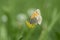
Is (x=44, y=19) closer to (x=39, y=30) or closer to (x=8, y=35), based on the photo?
(x=39, y=30)

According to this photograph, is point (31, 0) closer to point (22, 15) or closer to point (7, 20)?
point (22, 15)

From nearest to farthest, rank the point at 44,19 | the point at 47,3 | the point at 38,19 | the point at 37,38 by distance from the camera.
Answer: the point at 38,19, the point at 37,38, the point at 44,19, the point at 47,3

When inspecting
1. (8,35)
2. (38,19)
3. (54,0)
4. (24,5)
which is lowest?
(8,35)

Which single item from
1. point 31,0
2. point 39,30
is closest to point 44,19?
point 39,30

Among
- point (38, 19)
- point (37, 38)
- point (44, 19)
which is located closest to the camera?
point (38, 19)

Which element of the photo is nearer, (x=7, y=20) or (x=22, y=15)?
(x=7, y=20)

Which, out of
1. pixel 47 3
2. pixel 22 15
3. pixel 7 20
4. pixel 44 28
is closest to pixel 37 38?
pixel 44 28

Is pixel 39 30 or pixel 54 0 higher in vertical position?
pixel 54 0
